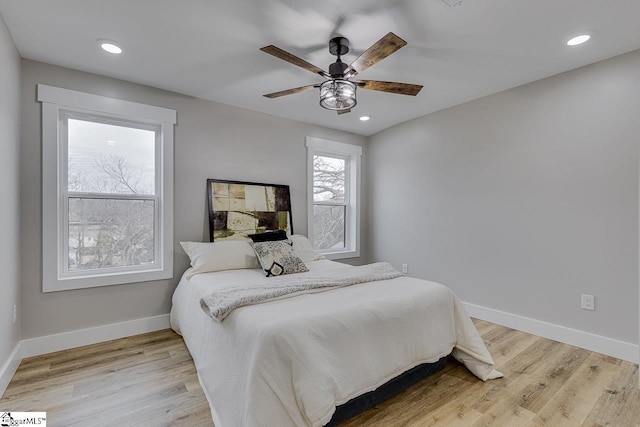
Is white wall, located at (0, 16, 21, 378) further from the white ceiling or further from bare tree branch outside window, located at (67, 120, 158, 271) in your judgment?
bare tree branch outside window, located at (67, 120, 158, 271)

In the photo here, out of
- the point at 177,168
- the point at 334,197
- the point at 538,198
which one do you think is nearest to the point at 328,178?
the point at 334,197

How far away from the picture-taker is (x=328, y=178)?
4492mm

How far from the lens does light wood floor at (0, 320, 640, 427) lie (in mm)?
1741

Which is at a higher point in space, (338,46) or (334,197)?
(338,46)

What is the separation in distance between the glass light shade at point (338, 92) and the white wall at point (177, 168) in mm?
1579

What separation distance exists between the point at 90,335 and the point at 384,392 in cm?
260

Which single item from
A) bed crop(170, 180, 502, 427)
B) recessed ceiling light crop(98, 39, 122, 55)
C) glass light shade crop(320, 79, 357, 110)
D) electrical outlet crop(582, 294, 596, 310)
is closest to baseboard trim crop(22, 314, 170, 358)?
bed crop(170, 180, 502, 427)

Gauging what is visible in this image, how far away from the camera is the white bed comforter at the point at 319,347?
1.44m

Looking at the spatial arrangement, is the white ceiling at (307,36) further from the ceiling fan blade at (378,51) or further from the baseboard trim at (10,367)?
the baseboard trim at (10,367)

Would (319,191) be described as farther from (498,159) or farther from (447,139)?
(498,159)

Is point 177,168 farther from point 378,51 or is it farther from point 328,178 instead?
point 378,51

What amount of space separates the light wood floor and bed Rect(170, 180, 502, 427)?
12 centimetres

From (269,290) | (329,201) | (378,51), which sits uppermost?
(378,51)

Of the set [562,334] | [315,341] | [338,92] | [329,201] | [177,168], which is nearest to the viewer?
[315,341]
